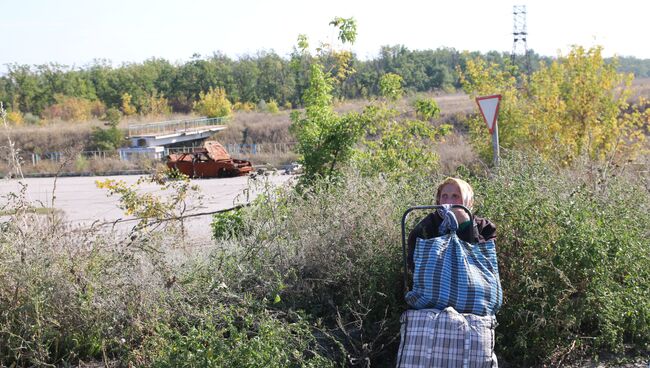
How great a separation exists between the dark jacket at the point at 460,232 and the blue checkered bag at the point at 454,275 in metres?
0.06

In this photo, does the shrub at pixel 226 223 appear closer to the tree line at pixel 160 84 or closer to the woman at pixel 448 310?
the woman at pixel 448 310

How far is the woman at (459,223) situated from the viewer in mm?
4516

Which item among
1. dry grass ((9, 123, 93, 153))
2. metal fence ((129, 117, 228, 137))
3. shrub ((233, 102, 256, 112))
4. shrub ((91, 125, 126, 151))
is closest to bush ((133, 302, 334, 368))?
shrub ((91, 125, 126, 151))

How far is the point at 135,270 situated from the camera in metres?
4.98

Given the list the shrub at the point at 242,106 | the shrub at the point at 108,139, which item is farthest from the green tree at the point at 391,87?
the shrub at the point at 242,106

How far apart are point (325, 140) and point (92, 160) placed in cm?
3647

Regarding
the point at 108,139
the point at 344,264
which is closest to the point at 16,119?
the point at 108,139

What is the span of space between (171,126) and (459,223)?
52912 mm

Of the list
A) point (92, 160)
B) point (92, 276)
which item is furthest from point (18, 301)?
point (92, 160)

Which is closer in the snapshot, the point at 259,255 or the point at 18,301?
the point at 18,301

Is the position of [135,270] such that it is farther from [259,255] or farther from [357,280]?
[357,280]

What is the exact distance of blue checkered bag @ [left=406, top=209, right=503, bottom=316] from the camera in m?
4.25

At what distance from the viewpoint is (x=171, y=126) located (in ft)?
183

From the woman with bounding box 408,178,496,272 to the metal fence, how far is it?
161 feet
